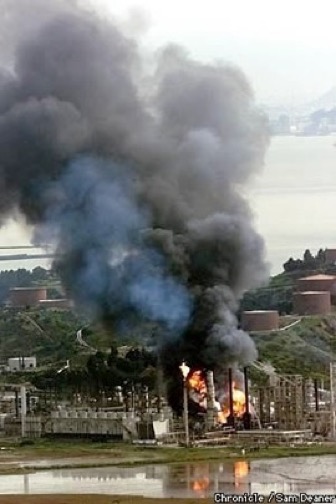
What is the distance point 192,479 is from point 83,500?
574 centimetres

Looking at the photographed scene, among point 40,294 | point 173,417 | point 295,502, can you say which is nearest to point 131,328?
point 173,417

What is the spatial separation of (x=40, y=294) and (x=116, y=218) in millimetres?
74226

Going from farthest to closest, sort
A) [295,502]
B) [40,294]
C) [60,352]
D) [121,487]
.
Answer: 1. [40,294]
2. [60,352]
3. [121,487]
4. [295,502]

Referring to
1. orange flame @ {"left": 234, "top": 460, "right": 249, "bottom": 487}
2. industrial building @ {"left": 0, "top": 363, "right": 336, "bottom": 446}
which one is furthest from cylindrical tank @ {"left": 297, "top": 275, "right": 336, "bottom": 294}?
orange flame @ {"left": 234, "top": 460, "right": 249, "bottom": 487}

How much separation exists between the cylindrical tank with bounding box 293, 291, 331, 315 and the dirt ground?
70242 millimetres

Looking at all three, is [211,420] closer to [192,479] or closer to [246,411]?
[246,411]

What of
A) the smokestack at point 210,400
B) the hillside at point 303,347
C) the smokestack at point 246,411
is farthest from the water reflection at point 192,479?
the hillside at point 303,347

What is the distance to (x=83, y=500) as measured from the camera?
171 feet

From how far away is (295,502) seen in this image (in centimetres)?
4888

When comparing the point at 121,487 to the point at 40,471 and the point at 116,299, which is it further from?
the point at 116,299

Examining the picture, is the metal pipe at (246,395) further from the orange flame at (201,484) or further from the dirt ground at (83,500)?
the dirt ground at (83,500)

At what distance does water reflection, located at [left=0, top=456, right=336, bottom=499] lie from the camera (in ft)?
176

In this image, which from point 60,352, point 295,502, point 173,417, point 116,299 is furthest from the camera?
point 60,352

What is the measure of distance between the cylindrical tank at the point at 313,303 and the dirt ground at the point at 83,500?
7024cm
